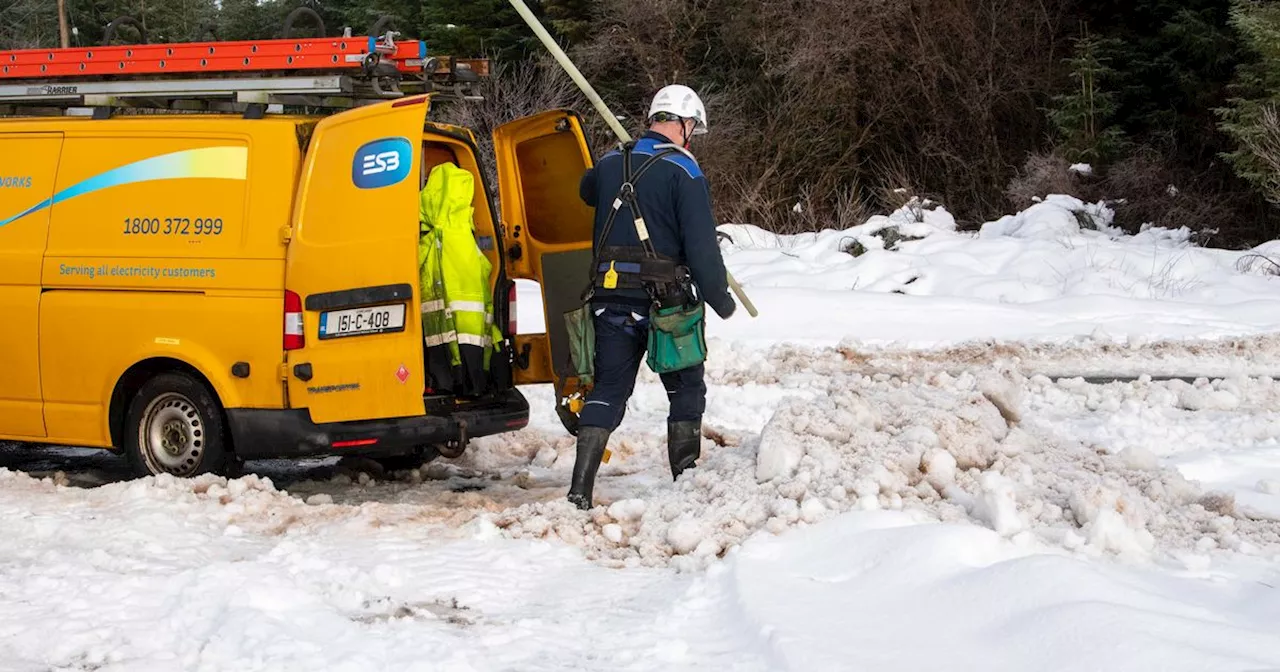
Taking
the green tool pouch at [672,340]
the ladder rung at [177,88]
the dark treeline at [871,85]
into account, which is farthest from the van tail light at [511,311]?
the dark treeline at [871,85]

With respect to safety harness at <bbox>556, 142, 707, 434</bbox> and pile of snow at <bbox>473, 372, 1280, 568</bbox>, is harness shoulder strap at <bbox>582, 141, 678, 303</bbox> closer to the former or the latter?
safety harness at <bbox>556, 142, 707, 434</bbox>

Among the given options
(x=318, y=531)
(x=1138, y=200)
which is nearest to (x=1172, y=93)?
(x=1138, y=200)

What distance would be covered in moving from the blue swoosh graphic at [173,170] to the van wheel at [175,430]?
1.03m

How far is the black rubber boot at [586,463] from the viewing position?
6309 millimetres

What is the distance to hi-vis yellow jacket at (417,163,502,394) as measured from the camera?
6773 millimetres

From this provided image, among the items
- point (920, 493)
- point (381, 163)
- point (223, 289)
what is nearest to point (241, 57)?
point (381, 163)

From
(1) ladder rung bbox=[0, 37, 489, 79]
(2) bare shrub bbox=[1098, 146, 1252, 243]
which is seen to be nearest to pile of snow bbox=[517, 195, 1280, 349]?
(1) ladder rung bbox=[0, 37, 489, 79]

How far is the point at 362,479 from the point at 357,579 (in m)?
2.66

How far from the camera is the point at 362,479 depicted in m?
7.51

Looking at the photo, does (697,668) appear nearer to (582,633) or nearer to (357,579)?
(582,633)

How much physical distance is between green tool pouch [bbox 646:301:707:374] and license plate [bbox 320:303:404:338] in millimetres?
1226

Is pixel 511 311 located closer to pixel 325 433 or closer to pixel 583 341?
pixel 583 341

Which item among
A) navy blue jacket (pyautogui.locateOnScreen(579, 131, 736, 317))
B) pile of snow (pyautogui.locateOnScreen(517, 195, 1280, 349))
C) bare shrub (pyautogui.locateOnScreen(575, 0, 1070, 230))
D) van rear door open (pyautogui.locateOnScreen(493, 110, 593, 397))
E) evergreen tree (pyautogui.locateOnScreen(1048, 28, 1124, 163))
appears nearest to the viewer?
navy blue jacket (pyautogui.locateOnScreen(579, 131, 736, 317))

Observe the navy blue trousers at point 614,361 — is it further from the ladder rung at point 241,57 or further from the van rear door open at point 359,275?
the ladder rung at point 241,57
